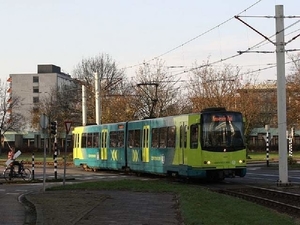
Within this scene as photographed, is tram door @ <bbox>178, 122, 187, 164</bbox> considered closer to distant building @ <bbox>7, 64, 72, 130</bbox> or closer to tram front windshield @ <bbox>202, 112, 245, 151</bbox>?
tram front windshield @ <bbox>202, 112, 245, 151</bbox>

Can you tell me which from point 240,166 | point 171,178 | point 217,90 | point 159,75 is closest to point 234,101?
point 217,90

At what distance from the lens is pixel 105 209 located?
16.5 metres

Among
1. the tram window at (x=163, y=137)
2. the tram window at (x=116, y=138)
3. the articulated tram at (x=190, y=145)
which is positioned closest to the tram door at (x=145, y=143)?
the articulated tram at (x=190, y=145)

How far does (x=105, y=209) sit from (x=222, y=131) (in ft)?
38.4

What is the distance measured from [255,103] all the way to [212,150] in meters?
37.3

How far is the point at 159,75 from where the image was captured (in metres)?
66.3

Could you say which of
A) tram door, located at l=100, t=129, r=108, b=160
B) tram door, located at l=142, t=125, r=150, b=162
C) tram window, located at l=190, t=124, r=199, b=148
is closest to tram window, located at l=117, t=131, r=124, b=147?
tram door, located at l=100, t=129, r=108, b=160

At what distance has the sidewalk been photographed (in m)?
14.1

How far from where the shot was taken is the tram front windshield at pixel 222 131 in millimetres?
27094

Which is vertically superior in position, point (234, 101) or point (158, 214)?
point (234, 101)

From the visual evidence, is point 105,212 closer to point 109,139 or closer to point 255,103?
point 109,139

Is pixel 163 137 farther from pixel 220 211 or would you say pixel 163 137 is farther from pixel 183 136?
pixel 220 211

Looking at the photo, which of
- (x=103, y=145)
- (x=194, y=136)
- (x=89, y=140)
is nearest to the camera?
(x=194, y=136)

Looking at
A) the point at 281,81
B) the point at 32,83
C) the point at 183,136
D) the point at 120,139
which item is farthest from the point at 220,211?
the point at 32,83
